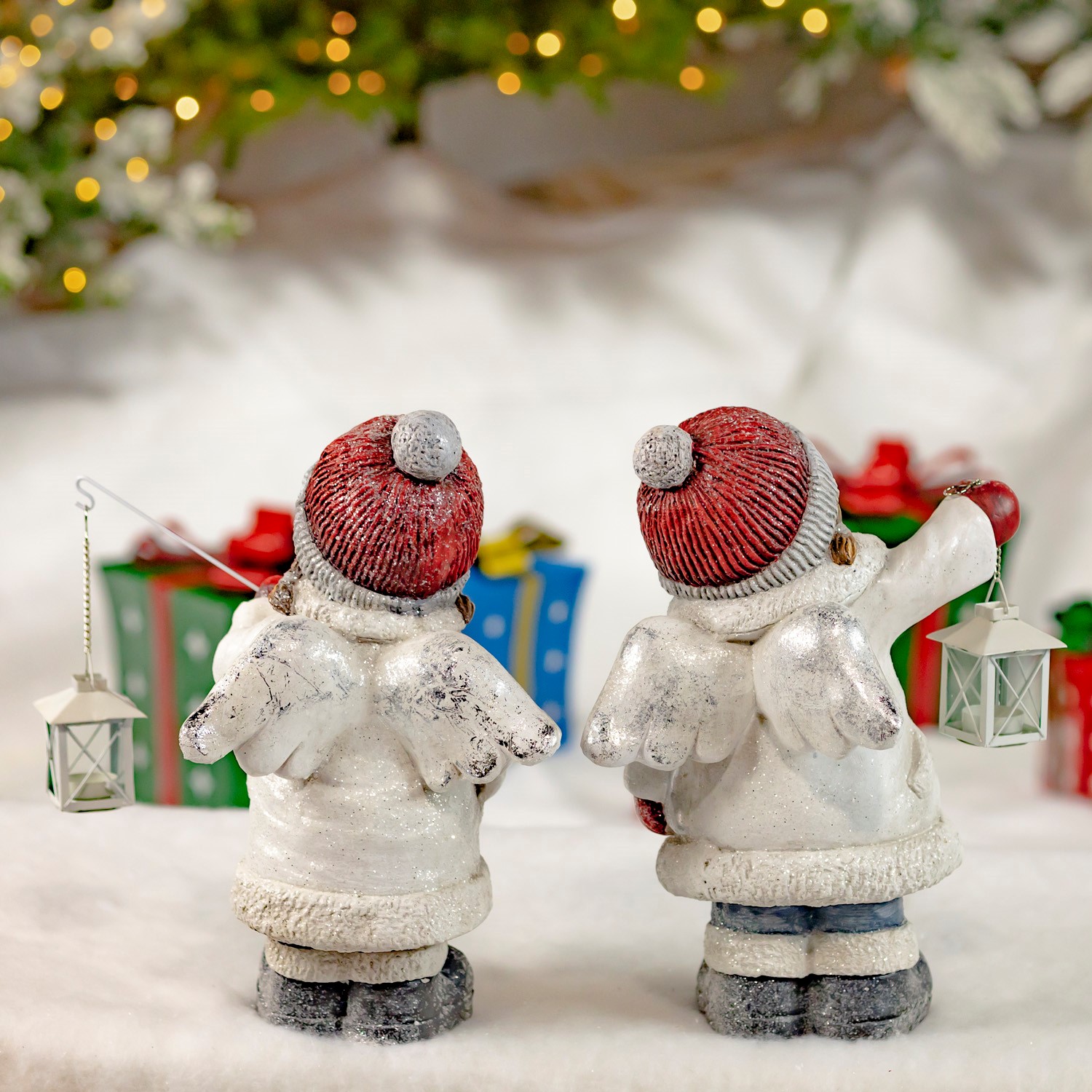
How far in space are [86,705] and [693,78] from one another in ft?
6.65

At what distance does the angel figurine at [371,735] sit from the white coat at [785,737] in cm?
11

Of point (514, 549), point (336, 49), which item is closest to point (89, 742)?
point (514, 549)

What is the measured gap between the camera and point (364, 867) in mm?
1289

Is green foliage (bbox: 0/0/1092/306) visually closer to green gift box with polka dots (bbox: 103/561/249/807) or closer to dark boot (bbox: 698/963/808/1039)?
green gift box with polka dots (bbox: 103/561/249/807)

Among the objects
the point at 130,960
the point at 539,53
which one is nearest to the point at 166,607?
the point at 130,960

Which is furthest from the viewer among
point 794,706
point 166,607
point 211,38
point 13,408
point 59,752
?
point 13,408

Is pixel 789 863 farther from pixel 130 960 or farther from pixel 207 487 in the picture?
pixel 207 487

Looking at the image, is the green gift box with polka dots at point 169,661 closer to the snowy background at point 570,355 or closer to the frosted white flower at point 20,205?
the snowy background at point 570,355

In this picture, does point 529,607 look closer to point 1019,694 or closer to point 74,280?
point 1019,694

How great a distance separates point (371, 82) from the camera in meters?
2.90

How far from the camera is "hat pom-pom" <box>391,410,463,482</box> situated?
1268mm

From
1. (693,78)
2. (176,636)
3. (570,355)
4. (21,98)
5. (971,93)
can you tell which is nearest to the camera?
(176,636)

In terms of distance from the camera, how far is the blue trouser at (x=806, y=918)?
1.34 meters

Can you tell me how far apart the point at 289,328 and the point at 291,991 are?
1968mm
